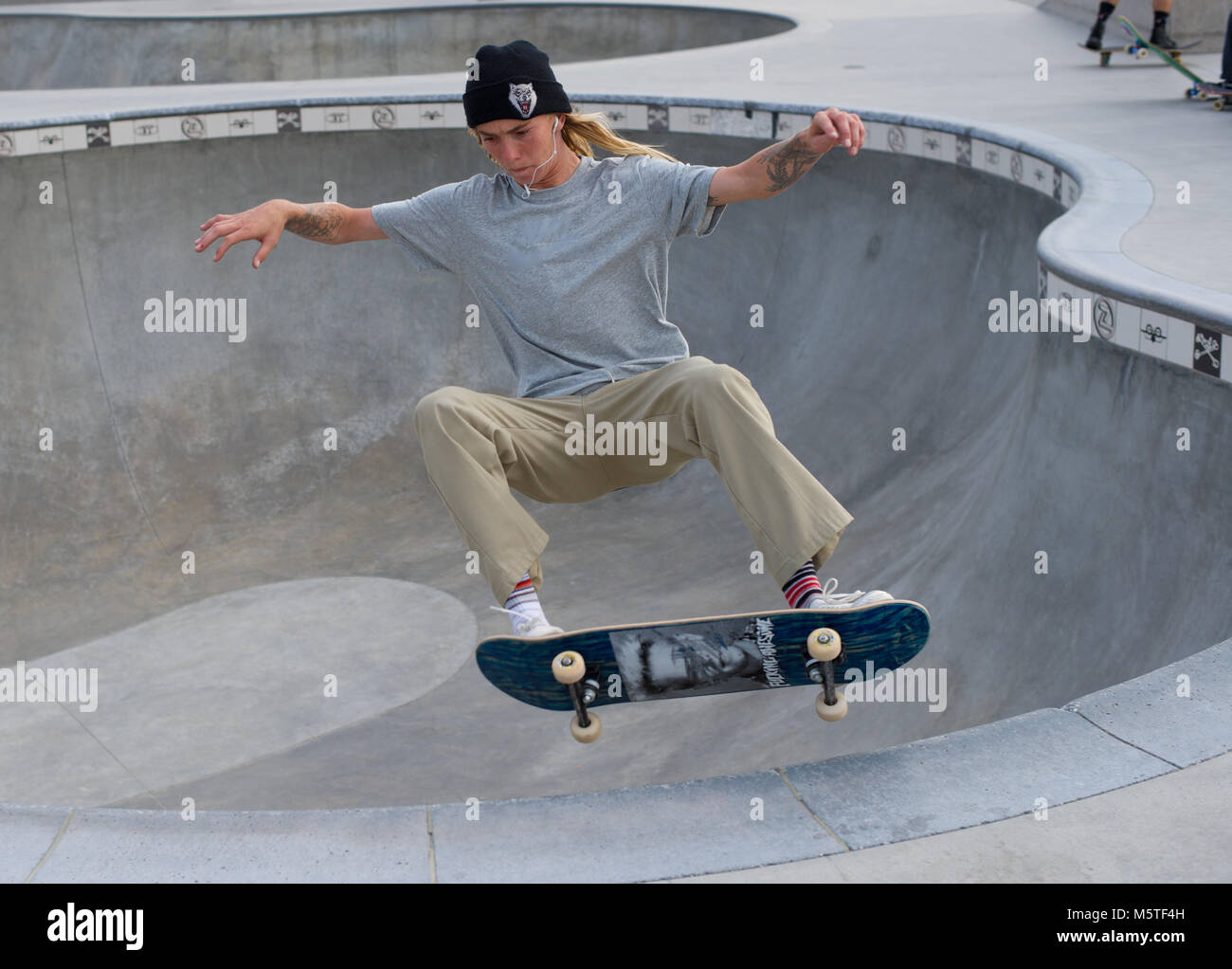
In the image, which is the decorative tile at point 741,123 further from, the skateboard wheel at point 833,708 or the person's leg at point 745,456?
the skateboard wheel at point 833,708

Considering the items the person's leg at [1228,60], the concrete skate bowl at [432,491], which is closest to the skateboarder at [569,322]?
the concrete skate bowl at [432,491]

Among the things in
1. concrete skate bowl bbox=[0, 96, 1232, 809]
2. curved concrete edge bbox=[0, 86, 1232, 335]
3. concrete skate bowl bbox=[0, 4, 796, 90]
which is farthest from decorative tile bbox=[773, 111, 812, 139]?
concrete skate bowl bbox=[0, 4, 796, 90]

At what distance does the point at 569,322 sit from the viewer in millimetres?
3947

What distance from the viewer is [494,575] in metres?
3.53

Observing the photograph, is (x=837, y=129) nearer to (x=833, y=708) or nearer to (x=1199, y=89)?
(x=833, y=708)

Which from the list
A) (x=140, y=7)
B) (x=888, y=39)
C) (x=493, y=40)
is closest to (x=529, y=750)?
(x=888, y=39)

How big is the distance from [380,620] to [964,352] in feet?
12.2

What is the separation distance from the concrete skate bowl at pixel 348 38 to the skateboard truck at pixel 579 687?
13.9 metres

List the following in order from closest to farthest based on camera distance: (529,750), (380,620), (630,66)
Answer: (529,750)
(380,620)
(630,66)

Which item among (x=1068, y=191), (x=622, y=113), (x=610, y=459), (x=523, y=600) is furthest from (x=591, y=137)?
(x=622, y=113)

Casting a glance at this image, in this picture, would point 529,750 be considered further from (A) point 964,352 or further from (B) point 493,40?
(B) point 493,40

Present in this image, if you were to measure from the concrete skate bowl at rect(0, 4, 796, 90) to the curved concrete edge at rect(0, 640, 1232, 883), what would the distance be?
14304 millimetres

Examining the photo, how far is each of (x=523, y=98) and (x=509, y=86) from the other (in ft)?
0.17

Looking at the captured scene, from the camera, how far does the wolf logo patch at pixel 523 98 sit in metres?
3.71
